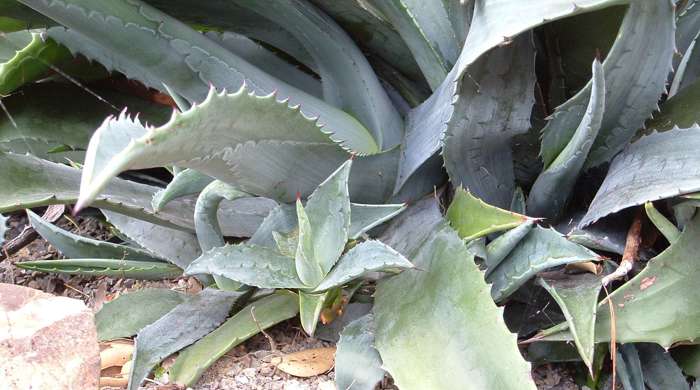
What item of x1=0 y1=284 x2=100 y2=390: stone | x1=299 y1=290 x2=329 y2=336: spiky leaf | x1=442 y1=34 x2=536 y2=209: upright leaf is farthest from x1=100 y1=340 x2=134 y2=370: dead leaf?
x1=442 y1=34 x2=536 y2=209: upright leaf

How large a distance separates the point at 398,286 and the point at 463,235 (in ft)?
0.40

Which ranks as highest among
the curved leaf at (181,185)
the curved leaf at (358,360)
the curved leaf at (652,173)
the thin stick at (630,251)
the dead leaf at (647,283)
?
the curved leaf at (652,173)

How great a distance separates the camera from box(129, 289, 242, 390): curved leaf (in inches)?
42.5

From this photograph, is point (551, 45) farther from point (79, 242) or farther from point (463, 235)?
point (79, 242)

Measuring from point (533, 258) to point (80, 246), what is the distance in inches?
32.0

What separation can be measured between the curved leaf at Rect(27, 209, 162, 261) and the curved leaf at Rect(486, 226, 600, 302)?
656mm

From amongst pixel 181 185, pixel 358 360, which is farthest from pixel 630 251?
pixel 181 185

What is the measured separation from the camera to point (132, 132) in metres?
0.78

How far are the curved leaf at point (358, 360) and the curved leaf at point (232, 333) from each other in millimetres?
153

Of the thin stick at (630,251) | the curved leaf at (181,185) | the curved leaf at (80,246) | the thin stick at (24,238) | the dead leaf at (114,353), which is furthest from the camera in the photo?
the thin stick at (24,238)

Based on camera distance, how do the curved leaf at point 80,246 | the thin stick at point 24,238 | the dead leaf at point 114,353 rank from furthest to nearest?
the thin stick at point 24,238 → the curved leaf at point 80,246 → the dead leaf at point 114,353

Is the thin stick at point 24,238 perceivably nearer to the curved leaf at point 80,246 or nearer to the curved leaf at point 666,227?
the curved leaf at point 80,246

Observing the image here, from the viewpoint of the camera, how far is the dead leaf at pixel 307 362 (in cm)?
110

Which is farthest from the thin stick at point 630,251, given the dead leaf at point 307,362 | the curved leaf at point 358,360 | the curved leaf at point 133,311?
the curved leaf at point 133,311
